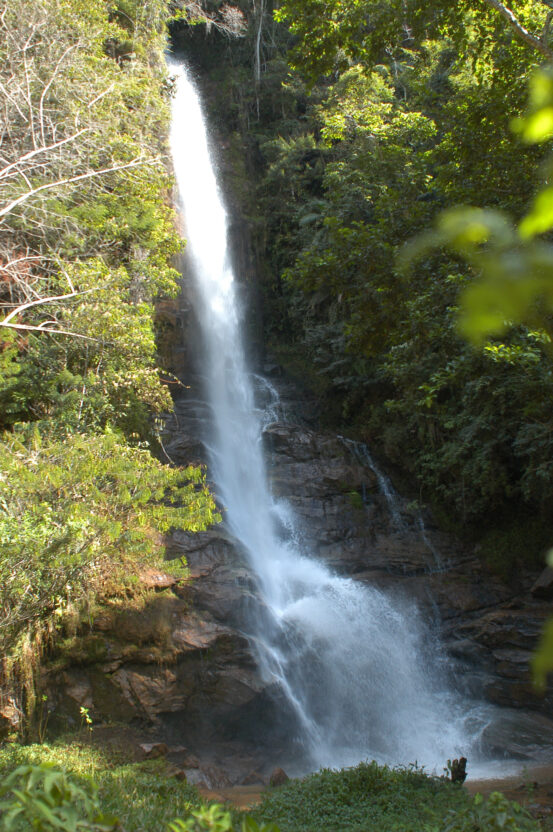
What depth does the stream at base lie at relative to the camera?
9672 millimetres

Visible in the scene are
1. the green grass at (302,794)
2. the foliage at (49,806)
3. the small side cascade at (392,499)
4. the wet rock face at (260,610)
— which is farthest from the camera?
the small side cascade at (392,499)

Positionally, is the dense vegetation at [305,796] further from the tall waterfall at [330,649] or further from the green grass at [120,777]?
the tall waterfall at [330,649]

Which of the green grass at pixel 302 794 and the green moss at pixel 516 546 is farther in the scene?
the green moss at pixel 516 546

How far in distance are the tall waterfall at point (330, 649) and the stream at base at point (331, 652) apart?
2cm

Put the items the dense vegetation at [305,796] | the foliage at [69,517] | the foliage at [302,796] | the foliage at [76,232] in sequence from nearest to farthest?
the dense vegetation at [305,796] → the foliage at [302,796] → the foliage at [69,517] → the foliage at [76,232]

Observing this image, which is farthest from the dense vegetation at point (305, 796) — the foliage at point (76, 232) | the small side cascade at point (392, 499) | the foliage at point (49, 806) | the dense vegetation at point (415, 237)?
the small side cascade at point (392, 499)

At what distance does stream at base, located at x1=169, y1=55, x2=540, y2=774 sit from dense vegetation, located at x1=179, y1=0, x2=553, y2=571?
12.2 ft

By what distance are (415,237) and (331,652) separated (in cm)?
750

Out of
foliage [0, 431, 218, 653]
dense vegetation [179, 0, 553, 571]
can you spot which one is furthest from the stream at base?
dense vegetation [179, 0, 553, 571]

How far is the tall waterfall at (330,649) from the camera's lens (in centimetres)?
973

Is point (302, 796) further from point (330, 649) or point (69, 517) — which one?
point (330, 649)

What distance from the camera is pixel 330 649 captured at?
10961mm

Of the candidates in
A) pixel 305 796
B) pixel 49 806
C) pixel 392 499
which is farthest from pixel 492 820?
pixel 392 499

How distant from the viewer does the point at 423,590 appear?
1327 centimetres
